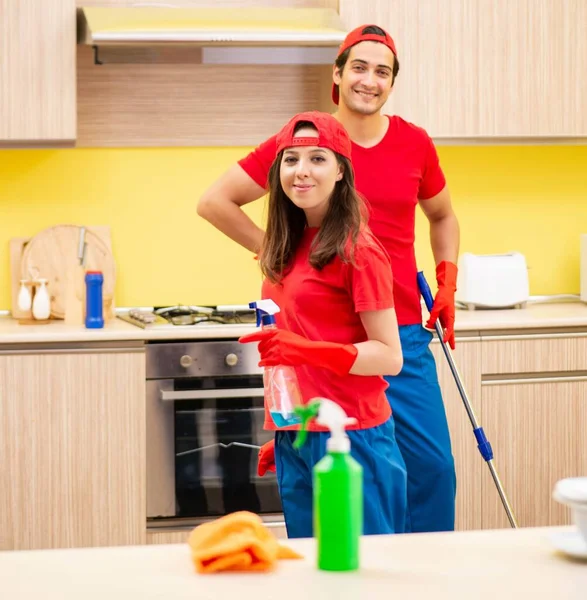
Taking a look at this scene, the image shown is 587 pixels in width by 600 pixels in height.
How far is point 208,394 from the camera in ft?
11.3

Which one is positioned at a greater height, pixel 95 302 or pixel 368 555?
pixel 95 302

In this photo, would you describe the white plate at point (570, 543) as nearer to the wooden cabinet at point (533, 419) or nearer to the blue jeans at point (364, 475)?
the blue jeans at point (364, 475)

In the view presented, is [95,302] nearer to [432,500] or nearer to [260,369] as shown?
[260,369]

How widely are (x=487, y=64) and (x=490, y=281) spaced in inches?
30.7

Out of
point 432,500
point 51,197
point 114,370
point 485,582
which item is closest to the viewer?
point 485,582

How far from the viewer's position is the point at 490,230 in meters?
4.11

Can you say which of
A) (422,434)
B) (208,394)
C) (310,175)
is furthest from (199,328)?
(310,175)

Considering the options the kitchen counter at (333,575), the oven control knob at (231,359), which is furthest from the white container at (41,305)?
the kitchen counter at (333,575)

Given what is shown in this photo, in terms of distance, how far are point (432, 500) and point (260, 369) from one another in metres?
0.92

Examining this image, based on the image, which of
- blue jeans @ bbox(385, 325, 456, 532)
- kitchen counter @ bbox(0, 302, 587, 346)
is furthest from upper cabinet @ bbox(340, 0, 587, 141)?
blue jeans @ bbox(385, 325, 456, 532)

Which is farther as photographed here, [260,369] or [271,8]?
[271,8]

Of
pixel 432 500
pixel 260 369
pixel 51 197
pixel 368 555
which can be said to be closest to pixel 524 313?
pixel 260 369

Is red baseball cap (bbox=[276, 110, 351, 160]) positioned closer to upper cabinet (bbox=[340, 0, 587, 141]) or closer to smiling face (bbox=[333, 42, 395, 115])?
smiling face (bbox=[333, 42, 395, 115])

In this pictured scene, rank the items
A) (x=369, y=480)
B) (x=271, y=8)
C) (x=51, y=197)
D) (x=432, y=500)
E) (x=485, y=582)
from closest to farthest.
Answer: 1. (x=485, y=582)
2. (x=369, y=480)
3. (x=432, y=500)
4. (x=271, y=8)
5. (x=51, y=197)
